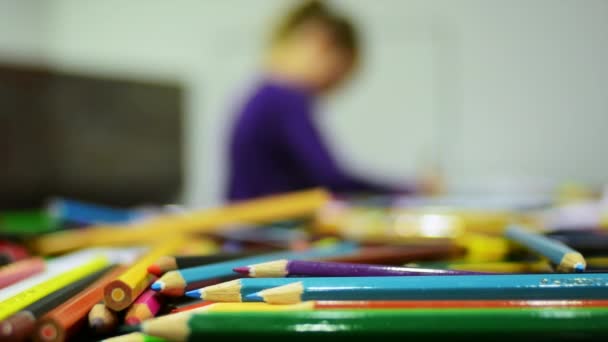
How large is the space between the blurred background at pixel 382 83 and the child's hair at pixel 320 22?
53cm

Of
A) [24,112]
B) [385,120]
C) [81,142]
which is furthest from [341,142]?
[24,112]

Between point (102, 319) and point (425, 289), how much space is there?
11cm

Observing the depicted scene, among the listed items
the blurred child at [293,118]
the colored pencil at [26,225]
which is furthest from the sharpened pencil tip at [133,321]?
the blurred child at [293,118]

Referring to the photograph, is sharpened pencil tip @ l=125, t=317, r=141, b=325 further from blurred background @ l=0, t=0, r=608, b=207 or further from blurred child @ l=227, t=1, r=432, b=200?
blurred background @ l=0, t=0, r=608, b=207

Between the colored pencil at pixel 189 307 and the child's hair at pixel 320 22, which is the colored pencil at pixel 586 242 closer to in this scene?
the colored pencil at pixel 189 307

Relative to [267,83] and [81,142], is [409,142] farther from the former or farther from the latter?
[81,142]

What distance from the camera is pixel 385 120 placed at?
66.5 inches

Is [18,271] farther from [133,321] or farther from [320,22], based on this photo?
[320,22]

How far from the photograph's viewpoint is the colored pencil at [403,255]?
0.23 m

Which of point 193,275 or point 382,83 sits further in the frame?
point 382,83

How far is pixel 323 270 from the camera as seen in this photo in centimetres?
18

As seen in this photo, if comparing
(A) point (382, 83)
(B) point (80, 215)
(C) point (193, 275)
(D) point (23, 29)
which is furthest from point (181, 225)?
(D) point (23, 29)

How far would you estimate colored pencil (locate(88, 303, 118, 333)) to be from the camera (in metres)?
0.16

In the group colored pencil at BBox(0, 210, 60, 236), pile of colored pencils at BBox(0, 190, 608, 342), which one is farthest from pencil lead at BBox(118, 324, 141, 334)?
colored pencil at BBox(0, 210, 60, 236)
